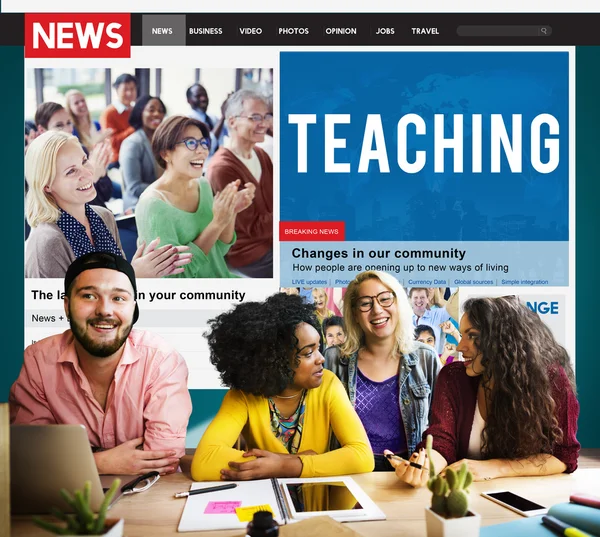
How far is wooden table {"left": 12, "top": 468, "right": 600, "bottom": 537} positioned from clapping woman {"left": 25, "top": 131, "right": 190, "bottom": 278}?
1.41 meters

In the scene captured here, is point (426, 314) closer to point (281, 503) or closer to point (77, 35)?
point (281, 503)

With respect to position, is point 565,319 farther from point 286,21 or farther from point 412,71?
point 286,21

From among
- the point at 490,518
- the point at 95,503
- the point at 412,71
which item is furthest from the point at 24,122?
the point at 490,518

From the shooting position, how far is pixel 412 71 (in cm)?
267

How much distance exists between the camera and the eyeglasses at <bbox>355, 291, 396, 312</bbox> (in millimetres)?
2381

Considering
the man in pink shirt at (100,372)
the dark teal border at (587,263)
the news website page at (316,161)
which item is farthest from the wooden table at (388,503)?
the dark teal border at (587,263)

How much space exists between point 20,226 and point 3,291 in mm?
317

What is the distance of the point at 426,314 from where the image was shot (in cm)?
291

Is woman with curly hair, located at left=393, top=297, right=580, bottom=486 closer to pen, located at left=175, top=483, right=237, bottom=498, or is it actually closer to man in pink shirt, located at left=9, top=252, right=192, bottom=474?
pen, located at left=175, top=483, right=237, bottom=498

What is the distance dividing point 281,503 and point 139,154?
2.06 metres

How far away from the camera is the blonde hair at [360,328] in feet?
7.93

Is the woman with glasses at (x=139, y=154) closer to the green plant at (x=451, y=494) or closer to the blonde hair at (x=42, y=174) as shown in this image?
the blonde hair at (x=42, y=174)

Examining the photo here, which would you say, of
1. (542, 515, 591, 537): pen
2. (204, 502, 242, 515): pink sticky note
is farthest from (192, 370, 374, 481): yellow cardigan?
(542, 515, 591, 537): pen

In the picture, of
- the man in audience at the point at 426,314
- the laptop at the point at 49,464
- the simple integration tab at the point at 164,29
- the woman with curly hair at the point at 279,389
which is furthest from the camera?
the man in audience at the point at 426,314
